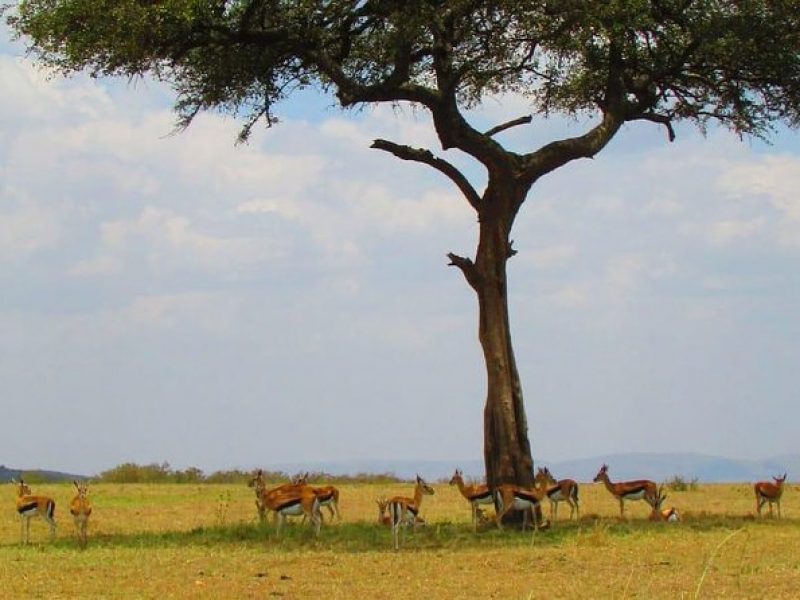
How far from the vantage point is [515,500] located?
68.2 ft

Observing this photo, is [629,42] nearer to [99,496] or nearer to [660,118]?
[660,118]

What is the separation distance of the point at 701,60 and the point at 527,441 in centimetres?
815

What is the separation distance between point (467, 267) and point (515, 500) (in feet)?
14.6

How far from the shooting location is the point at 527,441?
23.0 meters

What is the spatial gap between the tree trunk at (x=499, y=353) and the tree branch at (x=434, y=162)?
0.31 meters

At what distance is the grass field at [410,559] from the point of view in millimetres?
14582

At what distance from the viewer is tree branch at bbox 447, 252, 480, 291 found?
22969 millimetres

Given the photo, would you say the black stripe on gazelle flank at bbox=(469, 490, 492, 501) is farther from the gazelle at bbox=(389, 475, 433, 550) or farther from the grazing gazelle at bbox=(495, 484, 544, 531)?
the gazelle at bbox=(389, 475, 433, 550)

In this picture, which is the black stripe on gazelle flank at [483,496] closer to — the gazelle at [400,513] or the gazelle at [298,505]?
the gazelle at [400,513]

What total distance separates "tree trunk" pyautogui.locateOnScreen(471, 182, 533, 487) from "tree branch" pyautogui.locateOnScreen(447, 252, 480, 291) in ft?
0.14

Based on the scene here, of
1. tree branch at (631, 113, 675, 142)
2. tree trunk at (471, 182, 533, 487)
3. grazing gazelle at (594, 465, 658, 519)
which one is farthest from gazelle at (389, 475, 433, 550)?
tree branch at (631, 113, 675, 142)

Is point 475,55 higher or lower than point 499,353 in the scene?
higher

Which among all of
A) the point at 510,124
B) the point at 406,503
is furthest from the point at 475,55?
the point at 406,503

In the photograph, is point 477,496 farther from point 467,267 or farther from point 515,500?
point 467,267
